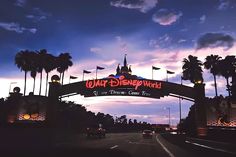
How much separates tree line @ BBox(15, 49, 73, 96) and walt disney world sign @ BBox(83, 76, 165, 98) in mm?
50490

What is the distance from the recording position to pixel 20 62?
9262 cm

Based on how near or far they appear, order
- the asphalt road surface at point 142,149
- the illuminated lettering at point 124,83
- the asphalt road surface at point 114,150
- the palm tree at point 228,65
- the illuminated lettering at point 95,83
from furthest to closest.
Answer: the palm tree at point 228,65 → the illuminated lettering at point 95,83 → the illuminated lettering at point 124,83 → the asphalt road surface at point 142,149 → the asphalt road surface at point 114,150

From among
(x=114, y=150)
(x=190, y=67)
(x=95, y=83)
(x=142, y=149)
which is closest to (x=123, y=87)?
(x=95, y=83)

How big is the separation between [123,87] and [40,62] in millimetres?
53936

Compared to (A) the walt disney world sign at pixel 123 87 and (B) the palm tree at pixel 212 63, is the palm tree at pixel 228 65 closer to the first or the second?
(B) the palm tree at pixel 212 63

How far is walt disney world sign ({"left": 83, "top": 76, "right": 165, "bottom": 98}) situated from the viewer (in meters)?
47.2

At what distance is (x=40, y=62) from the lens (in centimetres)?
9494

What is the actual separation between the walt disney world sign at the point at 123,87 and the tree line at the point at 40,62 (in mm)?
50490

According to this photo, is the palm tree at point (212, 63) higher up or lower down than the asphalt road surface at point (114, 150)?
higher up

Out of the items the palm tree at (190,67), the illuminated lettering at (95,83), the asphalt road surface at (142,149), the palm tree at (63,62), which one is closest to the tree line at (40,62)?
the palm tree at (63,62)

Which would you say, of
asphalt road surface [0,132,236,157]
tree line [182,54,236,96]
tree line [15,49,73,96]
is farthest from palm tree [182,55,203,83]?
asphalt road surface [0,132,236,157]

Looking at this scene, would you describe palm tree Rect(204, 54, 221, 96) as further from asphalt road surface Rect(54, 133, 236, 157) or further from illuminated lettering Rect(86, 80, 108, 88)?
asphalt road surface Rect(54, 133, 236, 157)

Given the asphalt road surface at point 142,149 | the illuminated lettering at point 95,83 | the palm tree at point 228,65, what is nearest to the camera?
the asphalt road surface at point 142,149

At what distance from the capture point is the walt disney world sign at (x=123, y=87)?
155ft
